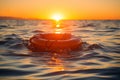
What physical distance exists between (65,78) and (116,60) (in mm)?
4203

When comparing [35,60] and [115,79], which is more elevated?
[35,60]

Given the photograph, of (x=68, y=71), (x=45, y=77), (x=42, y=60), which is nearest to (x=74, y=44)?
(x=42, y=60)

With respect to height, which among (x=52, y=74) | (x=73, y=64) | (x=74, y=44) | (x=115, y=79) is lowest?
(x=115, y=79)

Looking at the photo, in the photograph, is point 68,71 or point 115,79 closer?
point 115,79

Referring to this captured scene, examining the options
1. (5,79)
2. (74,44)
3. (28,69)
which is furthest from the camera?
(74,44)

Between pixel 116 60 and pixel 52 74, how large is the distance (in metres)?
4.10

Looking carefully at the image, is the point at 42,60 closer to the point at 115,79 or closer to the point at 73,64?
the point at 73,64

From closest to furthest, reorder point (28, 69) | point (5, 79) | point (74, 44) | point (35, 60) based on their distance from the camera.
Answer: point (5, 79)
point (28, 69)
point (35, 60)
point (74, 44)

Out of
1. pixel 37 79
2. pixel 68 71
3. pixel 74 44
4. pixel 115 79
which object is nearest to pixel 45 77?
pixel 37 79

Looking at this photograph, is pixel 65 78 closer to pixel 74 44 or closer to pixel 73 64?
pixel 73 64

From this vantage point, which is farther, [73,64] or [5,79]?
[73,64]

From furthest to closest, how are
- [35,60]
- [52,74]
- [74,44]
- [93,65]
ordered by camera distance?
1. [74,44]
2. [35,60]
3. [93,65]
4. [52,74]

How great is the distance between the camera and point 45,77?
25.0 feet

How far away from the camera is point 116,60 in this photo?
1085cm
